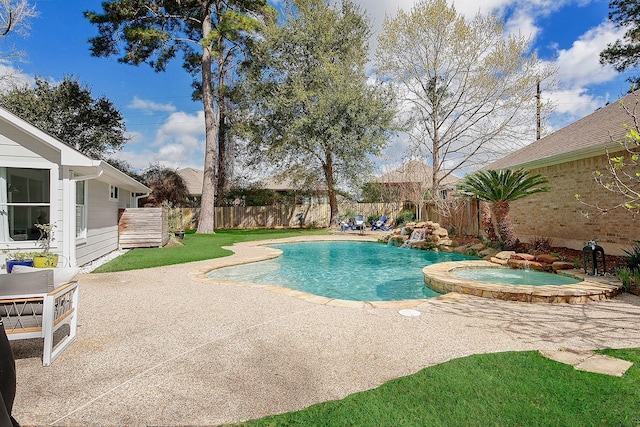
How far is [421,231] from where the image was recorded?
14586 mm

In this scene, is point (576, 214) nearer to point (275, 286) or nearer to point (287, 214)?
point (275, 286)

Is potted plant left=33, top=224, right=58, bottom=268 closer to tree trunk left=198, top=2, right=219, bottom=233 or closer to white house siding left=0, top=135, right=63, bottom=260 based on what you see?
white house siding left=0, top=135, right=63, bottom=260

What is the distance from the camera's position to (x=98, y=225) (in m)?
10.2

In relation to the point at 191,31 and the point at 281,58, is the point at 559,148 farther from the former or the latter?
the point at 191,31

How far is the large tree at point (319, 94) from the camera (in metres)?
19.3

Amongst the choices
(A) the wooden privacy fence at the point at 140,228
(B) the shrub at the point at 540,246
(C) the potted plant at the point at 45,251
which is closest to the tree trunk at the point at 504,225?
(B) the shrub at the point at 540,246

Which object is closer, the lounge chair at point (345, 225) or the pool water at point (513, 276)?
the pool water at point (513, 276)

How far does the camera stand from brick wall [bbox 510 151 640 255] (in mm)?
8516

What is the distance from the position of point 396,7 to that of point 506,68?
240 inches

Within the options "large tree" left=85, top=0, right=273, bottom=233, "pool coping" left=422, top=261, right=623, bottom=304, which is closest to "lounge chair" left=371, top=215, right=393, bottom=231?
"large tree" left=85, top=0, right=273, bottom=233

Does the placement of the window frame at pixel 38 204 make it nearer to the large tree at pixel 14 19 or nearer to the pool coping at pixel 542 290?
the pool coping at pixel 542 290

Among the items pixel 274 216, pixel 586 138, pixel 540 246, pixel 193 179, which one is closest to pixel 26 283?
pixel 540 246

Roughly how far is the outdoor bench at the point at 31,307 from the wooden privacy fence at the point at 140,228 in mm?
9972

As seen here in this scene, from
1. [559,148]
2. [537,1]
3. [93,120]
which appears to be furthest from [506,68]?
[93,120]
